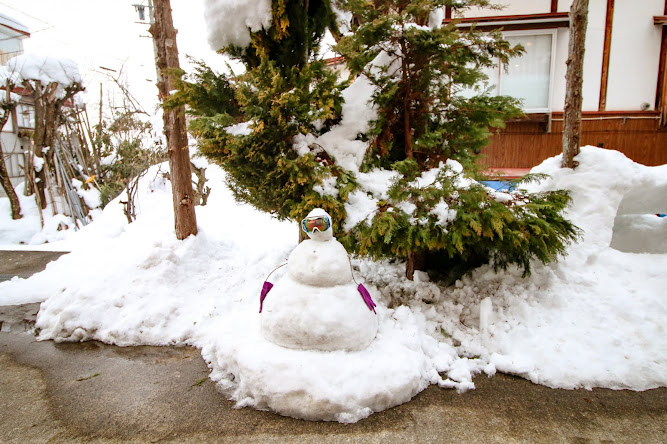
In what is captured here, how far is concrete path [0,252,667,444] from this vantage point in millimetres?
2373

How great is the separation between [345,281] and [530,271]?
2.18 meters

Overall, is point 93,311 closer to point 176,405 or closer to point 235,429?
point 176,405

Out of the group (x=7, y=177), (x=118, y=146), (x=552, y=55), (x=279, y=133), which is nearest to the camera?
(x=279, y=133)

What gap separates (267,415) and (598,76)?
381 inches

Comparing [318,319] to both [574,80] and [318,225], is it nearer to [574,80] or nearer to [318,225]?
[318,225]

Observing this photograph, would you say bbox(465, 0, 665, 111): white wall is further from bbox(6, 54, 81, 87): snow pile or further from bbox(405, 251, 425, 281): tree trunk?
bbox(6, 54, 81, 87): snow pile

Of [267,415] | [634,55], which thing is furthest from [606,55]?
[267,415]

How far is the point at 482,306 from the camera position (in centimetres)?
354

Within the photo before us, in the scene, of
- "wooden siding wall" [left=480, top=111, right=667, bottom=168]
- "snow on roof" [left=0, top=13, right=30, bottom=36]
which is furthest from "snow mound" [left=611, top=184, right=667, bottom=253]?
"snow on roof" [left=0, top=13, right=30, bottom=36]

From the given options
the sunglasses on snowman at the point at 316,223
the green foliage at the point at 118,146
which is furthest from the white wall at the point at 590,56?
the green foliage at the point at 118,146

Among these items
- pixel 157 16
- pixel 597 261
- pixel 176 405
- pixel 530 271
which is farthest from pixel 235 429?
pixel 157 16

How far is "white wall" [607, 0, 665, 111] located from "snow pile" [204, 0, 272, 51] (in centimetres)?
819

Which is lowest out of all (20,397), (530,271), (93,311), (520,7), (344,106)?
(20,397)

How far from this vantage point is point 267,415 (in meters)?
2.59
